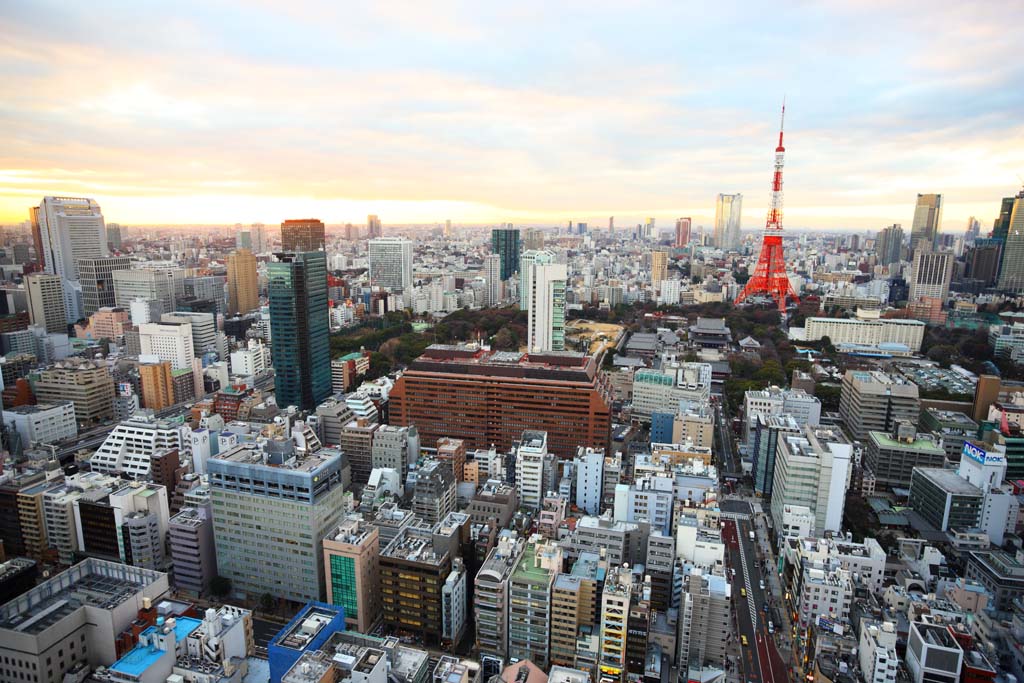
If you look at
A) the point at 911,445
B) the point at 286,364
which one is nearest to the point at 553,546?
the point at 911,445

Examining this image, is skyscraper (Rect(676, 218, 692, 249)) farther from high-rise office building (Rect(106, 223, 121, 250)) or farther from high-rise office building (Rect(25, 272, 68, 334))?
high-rise office building (Rect(25, 272, 68, 334))

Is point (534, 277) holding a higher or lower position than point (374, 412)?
higher

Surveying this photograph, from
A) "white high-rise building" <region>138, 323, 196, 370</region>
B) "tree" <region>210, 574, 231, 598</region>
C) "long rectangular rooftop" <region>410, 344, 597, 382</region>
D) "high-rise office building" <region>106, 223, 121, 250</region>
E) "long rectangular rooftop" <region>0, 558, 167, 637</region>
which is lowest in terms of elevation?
"tree" <region>210, 574, 231, 598</region>

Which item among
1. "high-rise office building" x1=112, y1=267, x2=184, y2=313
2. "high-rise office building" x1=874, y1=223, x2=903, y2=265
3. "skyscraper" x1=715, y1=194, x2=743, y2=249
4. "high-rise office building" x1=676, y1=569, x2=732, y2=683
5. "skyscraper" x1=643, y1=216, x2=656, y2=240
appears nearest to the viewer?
"high-rise office building" x1=676, y1=569, x2=732, y2=683

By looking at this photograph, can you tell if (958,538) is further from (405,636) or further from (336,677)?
(336,677)

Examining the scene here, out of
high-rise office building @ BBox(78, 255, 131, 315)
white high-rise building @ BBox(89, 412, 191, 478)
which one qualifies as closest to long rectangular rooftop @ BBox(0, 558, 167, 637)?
white high-rise building @ BBox(89, 412, 191, 478)

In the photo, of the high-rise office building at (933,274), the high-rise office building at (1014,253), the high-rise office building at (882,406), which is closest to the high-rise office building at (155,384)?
the high-rise office building at (882,406)

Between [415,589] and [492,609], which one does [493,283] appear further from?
[492,609]

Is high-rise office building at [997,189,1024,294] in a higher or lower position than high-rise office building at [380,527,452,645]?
higher
